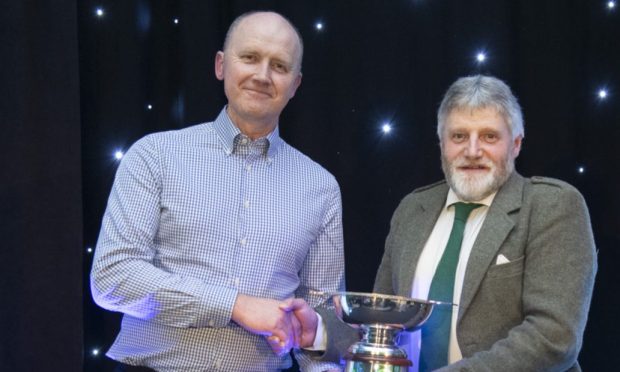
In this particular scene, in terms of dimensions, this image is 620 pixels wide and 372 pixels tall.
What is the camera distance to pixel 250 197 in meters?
2.53

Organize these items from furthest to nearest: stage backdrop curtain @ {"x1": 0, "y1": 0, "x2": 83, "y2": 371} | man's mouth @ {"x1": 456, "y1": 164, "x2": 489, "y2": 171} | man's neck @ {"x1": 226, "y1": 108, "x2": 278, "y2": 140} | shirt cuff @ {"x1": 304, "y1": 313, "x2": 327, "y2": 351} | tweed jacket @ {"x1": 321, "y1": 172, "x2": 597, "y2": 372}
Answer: stage backdrop curtain @ {"x1": 0, "y1": 0, "x2": 83, "y2": 371} → man's neck @ {"x1": 226, "y1": 108, "x2": 278, "y2": 140} → man's mouth @ {"x1": 456, "y1": 164, "x2": 489, "y2": 171} → shirt cuff @ {"x1": 304, "y1": 313, "x2": 327, "y2": 351} → tweed jacket @ {"x1": 321, "y1": 172, "x2": 597, "y2": 372}

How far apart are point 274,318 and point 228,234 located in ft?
1.06

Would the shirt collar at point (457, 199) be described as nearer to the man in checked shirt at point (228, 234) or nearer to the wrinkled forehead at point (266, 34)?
the man in checked shirt at point (228, 234)

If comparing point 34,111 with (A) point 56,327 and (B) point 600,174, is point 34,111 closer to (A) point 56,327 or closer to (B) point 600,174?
(A) point 56,327

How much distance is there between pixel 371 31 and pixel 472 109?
0.71m

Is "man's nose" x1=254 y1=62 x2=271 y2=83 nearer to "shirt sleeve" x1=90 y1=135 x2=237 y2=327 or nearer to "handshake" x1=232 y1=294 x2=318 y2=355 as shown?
"shirt sleeve" x1=90 y1=135 x2=237 y2=327

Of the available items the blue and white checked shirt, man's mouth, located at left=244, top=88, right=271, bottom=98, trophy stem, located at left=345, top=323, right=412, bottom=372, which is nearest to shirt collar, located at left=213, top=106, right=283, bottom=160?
the blue and white checked shirt

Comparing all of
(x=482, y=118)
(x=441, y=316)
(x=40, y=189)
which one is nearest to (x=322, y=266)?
(x=441, y=316)

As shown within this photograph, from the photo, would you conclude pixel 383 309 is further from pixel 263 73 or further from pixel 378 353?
pixel 263 73

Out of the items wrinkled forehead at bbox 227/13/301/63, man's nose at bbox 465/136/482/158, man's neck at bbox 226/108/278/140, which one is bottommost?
man's nose at bbox 465/136/482/158

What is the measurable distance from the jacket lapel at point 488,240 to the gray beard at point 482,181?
5cm

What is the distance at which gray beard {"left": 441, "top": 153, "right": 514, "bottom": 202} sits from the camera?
2.48m

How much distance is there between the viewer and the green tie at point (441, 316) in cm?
239

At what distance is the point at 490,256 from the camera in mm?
2328
